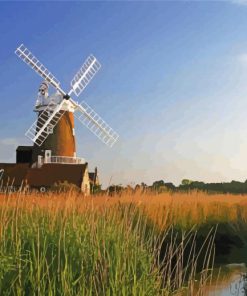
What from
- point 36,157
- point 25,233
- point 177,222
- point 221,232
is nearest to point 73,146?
point 36,157

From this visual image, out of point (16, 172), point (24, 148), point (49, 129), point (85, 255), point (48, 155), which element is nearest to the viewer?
point (85, 255)

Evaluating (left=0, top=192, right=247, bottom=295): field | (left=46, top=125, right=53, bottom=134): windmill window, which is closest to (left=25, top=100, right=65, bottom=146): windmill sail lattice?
(left=46, top=125, right=53, bottom=134): windmill window

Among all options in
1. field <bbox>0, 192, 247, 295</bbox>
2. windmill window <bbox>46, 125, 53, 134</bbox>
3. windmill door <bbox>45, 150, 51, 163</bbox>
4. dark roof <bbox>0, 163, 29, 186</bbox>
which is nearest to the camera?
field <bbox>0, 192, 247, 295</bbox>

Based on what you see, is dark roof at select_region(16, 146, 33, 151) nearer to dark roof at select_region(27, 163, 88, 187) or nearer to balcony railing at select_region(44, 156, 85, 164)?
balcony railing at select_region(44, 156, 85, 164)

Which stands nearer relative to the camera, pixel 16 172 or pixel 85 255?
pixel 85 255

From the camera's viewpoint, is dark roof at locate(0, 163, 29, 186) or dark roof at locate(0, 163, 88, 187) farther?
dark roof at locate(0, 163, 29, 186)

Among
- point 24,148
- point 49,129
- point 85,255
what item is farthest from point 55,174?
point 85,255

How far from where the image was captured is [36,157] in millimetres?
35500

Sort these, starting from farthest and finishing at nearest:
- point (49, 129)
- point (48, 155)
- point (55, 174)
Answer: point (48, 155) < point (49, 129) < point (55, 174)

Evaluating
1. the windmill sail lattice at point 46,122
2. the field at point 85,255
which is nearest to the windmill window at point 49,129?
the windmill sail lattice at point 46,122

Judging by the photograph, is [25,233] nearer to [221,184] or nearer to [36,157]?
[36,157]

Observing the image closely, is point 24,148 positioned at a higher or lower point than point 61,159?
higher

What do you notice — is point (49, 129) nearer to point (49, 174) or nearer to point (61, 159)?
point (61, 159)

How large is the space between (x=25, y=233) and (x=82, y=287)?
87.4 inches
